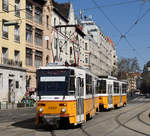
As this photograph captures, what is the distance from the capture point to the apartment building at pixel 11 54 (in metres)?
37.3

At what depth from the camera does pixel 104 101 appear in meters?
26.6

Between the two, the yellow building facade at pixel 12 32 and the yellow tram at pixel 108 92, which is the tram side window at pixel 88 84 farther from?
the yellow building facade at pixel 12 32

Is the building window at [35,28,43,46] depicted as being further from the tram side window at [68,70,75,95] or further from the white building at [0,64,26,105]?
the tram side window at [68,70,75,95]

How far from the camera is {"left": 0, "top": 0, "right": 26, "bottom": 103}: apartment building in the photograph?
123 ft

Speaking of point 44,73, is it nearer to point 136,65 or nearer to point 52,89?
point 52,89

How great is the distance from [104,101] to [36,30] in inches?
891

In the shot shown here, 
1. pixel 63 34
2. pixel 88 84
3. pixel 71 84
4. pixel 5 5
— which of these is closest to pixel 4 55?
pixel 5 5

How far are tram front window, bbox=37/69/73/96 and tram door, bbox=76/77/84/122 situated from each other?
0.93m

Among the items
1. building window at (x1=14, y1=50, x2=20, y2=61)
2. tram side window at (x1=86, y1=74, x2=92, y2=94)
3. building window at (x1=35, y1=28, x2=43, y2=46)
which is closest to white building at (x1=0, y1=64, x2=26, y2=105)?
building window at (x1=14, y1=50, x2=20, y2=61)

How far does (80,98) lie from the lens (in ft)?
51.2

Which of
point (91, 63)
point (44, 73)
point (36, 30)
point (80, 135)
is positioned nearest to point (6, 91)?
point (36, 30)

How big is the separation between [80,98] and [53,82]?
74.3 inches

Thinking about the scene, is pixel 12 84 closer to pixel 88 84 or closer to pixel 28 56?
pixel 28 56

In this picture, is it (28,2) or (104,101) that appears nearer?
(104,101)
